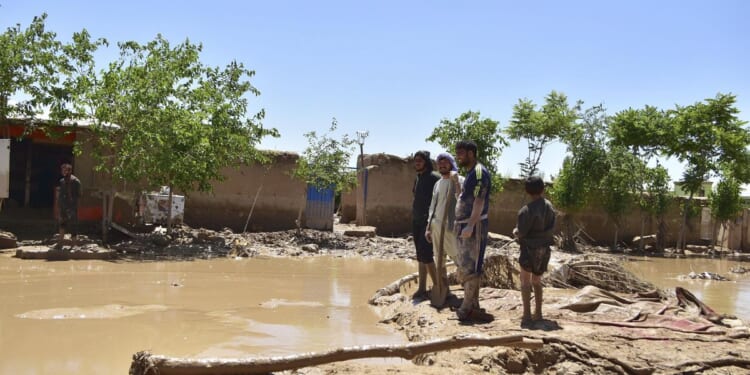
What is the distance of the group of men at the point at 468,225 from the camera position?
5.29 metres

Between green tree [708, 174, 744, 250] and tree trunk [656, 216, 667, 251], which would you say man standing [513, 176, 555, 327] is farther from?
green tree [708, 174, 744, 250]

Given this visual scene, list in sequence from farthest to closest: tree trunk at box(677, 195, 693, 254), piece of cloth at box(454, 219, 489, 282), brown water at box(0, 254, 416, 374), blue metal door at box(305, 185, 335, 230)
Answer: tree trunk at box(677, 195, 693, 254) < blue metal door at box(305, 185, 335, 230) < piece of cloth at box(454, 219, 489, 282) < brown water at box(0, 254, 416, 374)

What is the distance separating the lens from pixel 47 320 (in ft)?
18.4

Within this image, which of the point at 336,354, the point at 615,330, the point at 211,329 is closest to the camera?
the point at 336,354

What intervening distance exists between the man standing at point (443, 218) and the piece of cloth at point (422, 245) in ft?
0.76

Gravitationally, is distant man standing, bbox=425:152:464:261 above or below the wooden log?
above

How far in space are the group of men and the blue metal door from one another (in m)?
10.5

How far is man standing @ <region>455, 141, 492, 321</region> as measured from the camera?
18.2 ft

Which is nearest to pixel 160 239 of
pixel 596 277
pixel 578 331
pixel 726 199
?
pixel 596 277

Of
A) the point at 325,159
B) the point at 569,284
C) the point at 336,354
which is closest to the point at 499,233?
the point at 325,159

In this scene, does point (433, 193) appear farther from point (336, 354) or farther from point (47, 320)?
point (47, 320)

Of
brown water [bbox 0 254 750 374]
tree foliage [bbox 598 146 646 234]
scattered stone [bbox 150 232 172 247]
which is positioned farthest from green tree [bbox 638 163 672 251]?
scattered stone [bbox 150 232 172 247]

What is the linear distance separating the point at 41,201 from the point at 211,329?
15.1m

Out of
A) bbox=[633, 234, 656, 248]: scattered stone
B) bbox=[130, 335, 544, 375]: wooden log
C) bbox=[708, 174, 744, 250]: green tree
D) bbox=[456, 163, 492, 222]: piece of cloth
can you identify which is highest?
bbox=[708, 174, 744, 250]: green tree
